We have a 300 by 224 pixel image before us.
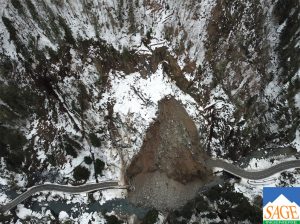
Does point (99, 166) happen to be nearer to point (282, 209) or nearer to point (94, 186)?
point (94, 186)

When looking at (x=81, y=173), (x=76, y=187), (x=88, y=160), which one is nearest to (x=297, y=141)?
(x=88, y=160)

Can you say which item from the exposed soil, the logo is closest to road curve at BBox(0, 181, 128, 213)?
the exposed soil

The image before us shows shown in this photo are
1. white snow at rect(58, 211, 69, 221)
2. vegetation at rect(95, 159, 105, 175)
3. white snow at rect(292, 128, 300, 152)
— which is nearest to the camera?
white snow at rect(58, 211, 69, 221)

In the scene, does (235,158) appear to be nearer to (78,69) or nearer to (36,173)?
(78,69)

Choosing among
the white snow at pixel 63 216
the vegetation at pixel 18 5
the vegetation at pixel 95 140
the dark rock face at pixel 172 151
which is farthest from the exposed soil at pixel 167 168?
the vegetation at pixel 18 5

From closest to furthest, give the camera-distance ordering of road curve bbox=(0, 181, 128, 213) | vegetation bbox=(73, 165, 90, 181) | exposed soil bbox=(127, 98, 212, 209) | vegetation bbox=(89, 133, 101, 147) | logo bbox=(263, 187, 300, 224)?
1. logo bbox=(263, 187, 300, 224)
2. exposed soil bbox=(127, 98, 212, 209)
3. vegetation bbox=(89, 133, 101, 147)
4. vegetation bbox=(73, 165, 90, 181)
5. road curve bbox=(0, 181, 128, 213)

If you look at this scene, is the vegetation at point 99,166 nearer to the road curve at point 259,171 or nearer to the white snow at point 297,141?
the road curve at point 259,171

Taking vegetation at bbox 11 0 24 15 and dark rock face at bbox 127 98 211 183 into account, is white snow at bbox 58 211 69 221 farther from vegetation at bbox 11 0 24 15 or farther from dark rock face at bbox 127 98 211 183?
vegetation at bbox 11 0 24 15
